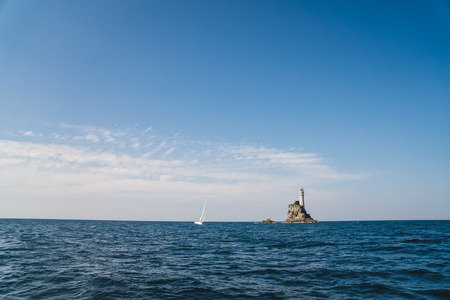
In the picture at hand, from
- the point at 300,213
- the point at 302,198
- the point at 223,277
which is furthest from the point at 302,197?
the point at 223,277

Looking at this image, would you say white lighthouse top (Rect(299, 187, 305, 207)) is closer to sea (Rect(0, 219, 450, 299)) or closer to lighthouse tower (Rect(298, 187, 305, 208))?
lighthouse tower (Rect(298, 187, 305, 208))

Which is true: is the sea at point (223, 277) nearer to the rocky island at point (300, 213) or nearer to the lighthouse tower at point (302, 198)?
the lighthouse tower at point (302, 198)

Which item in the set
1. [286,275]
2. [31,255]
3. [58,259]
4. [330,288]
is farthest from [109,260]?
[330,288]

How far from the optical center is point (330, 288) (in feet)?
52.0

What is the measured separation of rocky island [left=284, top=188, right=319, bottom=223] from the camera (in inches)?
6846

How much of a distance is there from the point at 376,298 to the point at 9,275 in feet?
72.3

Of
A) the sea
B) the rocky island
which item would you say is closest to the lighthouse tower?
the rocky island

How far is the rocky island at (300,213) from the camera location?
173900 mm

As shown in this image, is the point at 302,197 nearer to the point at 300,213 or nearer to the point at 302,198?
the point at 302,198

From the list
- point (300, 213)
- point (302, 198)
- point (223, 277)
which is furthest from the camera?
point (302, 198)

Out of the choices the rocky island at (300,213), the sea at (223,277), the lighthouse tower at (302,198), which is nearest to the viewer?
the sea at (223,277)

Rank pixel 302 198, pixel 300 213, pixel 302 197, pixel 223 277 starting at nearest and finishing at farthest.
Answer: pixel 223 277 < pixel 300 213 < pixel 302 198 < pixel 302 197

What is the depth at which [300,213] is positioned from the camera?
575 ft

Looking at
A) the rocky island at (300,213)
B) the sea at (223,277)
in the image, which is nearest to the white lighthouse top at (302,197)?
the rocky island at (300,213)
